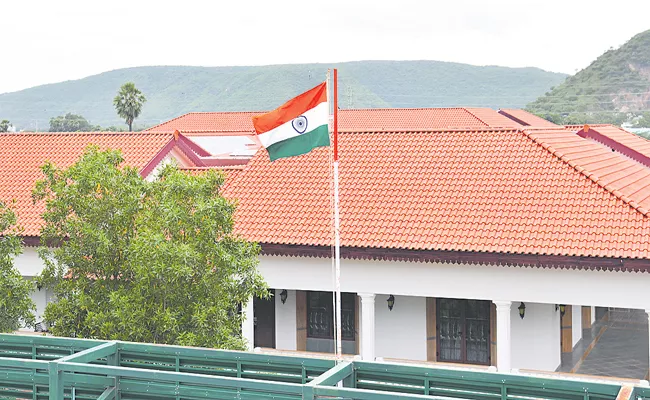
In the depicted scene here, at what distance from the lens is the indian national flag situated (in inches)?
588

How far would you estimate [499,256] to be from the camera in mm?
22000

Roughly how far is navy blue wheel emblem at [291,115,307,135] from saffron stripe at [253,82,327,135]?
6 cm

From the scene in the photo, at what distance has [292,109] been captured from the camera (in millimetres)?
15070

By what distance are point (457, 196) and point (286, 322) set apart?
18.8 ft

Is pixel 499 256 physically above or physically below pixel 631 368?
above

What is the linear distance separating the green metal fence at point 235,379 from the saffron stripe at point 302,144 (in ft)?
12.0

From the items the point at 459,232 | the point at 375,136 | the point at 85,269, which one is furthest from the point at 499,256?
the point at 85,269

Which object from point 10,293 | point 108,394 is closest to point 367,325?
point 10,293

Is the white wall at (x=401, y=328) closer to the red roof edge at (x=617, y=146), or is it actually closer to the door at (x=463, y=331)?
the door at (x=463, y=331)

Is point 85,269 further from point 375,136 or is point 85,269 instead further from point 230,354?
point 375,136

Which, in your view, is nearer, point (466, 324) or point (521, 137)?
point (466, 324)

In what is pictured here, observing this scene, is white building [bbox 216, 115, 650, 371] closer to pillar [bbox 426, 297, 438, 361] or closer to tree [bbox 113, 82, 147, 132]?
pillar [bbox 426, 297, 438, 361]

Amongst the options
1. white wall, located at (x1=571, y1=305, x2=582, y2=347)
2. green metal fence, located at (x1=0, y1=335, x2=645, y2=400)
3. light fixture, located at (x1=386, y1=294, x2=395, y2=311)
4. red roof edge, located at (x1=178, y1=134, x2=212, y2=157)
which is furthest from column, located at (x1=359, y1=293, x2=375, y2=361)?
red roof edge, located at (x1=178, y1=134, x2=212, y2=157)

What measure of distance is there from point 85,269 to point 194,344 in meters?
2.60
